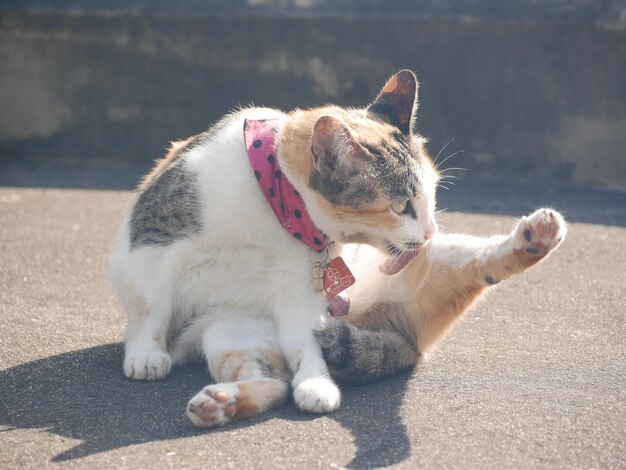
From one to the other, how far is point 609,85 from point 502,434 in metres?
4.90

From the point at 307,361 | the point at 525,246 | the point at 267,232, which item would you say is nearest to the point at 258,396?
the point at 307,361

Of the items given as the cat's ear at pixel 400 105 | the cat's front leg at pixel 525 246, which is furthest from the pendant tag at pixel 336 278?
the cat's ear at pixel 400 105

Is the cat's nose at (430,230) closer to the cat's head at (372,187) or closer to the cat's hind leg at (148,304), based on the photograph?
the cat's head at (372,187)

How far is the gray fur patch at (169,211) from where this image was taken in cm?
347

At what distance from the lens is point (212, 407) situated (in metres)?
2.82

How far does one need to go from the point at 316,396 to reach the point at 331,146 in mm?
899

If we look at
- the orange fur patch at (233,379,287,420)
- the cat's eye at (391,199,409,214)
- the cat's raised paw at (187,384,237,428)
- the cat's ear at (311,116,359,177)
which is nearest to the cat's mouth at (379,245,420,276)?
the cat's eye at (391,199,409,214)

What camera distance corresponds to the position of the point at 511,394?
3164mm

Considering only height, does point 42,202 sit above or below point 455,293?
below

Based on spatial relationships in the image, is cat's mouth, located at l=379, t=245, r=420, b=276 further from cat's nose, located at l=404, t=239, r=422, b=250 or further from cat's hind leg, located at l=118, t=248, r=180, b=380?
cat's hind leg, located at l=118, t=248, r=180, b=380

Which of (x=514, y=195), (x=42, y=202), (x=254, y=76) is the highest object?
(x=254, y=76)

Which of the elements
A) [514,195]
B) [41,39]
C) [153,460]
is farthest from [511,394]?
[41,39]

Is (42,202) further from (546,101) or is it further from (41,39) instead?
(546,101)

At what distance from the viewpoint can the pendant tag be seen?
342 cm
